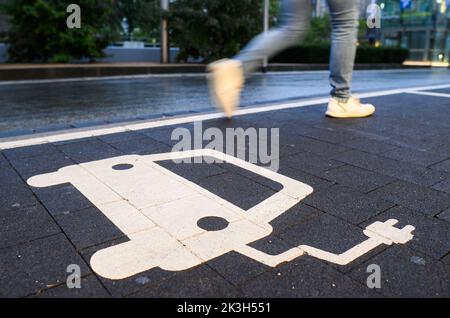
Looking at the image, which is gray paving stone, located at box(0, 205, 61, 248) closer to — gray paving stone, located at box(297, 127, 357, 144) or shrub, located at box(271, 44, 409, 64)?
gray paving stone, located at box(297, 127, 357, 144)

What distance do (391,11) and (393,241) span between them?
46.1m

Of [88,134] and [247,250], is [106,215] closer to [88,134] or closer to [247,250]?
[247,250]

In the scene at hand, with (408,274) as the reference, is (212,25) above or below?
above

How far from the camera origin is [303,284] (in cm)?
144

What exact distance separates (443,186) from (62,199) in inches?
75.5

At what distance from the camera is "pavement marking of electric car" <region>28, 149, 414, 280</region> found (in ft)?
5.23

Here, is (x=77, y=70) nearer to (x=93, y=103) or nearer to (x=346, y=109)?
(x=93, y=103)

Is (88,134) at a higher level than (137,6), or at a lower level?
lower

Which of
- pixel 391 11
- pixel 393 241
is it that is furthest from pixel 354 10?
pixel 391 11

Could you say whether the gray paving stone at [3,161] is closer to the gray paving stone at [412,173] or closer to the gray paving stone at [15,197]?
the gray paving stone at [15,197]

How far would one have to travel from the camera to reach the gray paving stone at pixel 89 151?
2820mm

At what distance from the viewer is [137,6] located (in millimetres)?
24422

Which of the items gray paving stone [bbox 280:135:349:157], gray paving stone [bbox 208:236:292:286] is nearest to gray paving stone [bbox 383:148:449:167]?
gray paving stone [bbox 280:135:349:157]

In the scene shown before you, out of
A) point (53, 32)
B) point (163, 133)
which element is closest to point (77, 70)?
point (53, 32)
